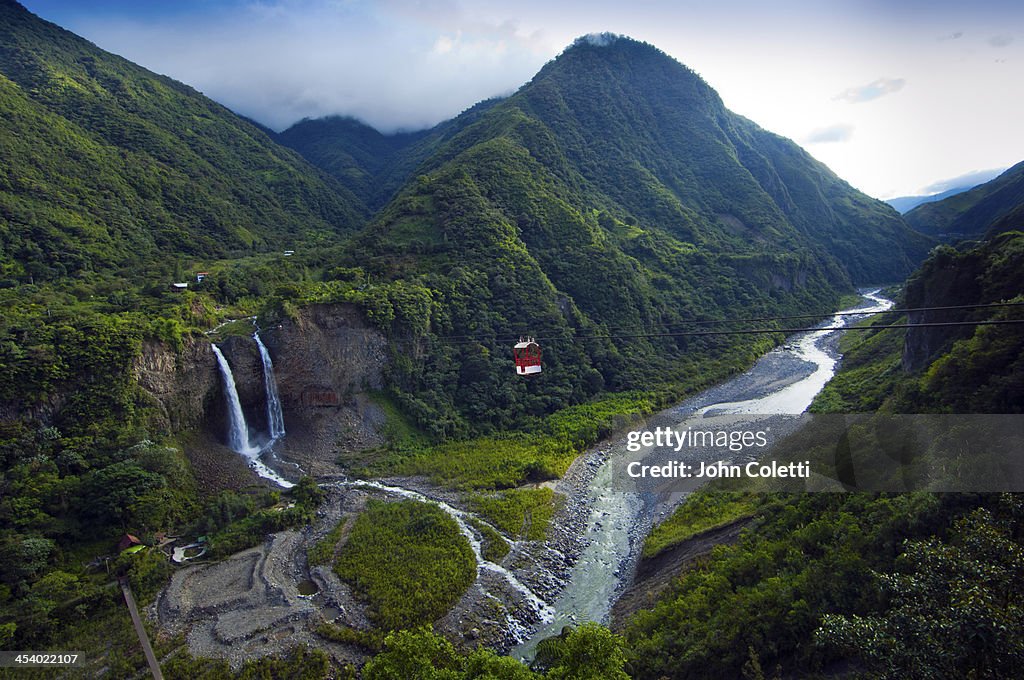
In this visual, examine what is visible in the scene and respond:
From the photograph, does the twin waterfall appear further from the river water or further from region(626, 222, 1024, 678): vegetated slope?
region(626, 222, 1024, 678): vegetated slope

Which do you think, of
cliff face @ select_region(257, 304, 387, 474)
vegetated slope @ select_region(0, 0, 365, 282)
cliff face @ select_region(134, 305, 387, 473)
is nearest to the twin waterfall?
cliff face @ select_region(134, 305, 387, 473)

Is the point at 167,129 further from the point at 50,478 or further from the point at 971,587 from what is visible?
the point at 971,587

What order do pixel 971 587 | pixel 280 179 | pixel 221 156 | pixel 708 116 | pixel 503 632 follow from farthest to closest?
1. pixel 708 116
2. pixel 280 179
3. pixel 221 156
4. pixel 503 632
5. pixel 971 587

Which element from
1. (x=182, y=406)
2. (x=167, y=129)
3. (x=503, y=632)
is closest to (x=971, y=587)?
(x=503, y=632)

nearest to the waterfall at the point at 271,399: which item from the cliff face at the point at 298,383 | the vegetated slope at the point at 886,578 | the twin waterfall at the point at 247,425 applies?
the twin waterfall at the point at 247,425

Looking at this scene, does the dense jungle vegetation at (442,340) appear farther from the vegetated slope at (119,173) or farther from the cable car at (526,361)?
the cable car at (526,361)

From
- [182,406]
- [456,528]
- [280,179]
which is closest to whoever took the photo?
[456,528]

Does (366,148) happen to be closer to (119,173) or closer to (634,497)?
(119,173)
